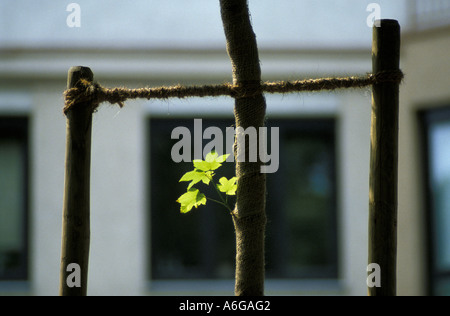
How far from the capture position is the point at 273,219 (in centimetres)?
596

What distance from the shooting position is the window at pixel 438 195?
523 cm

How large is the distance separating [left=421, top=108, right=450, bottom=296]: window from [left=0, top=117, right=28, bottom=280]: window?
12.1 feet

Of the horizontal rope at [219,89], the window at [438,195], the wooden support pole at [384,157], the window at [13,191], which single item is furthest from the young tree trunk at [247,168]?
the window at [13,191]

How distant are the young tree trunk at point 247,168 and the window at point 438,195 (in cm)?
413

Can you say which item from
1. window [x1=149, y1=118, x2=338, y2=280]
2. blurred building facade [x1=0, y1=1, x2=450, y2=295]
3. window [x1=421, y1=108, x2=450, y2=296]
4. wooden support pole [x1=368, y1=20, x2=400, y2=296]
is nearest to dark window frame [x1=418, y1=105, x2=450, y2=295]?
window [x1=421, y1=108, x2=450, y2=296]

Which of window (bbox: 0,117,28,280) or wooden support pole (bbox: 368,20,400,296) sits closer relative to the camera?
wooden support pole (bbox: 368,20,400,296)

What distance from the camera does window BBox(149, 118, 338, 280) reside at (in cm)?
590

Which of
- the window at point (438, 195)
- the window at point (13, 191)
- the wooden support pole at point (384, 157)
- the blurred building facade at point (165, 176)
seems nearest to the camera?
the wooden support pole at point (384, 157)

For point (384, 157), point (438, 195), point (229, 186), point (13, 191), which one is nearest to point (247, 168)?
point (229, 186)

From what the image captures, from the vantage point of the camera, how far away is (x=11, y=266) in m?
5.92

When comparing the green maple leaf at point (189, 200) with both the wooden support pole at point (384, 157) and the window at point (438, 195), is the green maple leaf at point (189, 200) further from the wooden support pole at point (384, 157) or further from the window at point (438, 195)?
the window at point (438, 195)

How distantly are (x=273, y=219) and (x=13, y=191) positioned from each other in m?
2.49

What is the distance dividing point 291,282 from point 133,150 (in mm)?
1924

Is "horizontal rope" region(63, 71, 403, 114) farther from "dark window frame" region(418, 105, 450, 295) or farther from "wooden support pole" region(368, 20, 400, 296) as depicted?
"dark window frame" region(418, 105, 450, 295)
